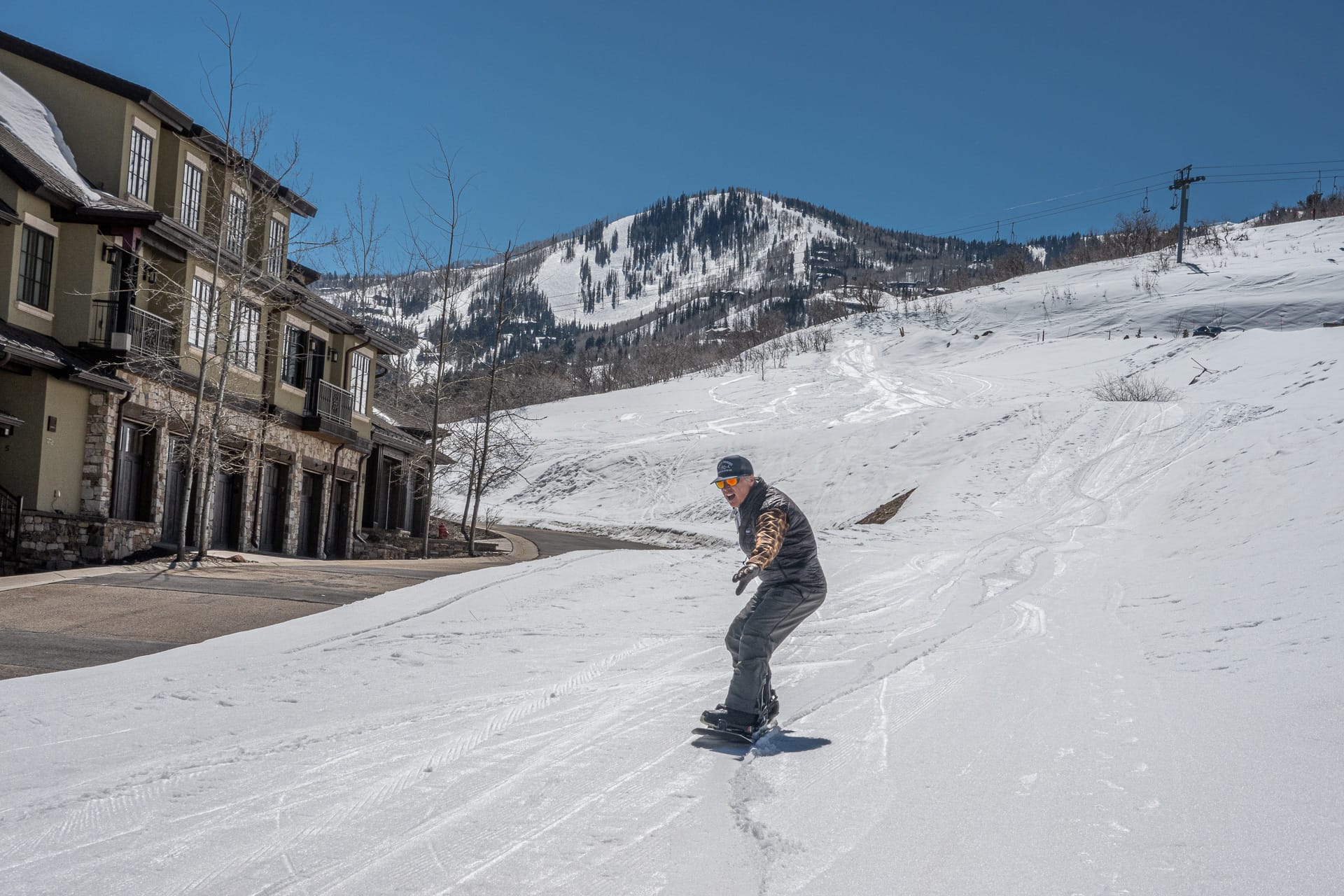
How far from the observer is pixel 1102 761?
6.32 meters

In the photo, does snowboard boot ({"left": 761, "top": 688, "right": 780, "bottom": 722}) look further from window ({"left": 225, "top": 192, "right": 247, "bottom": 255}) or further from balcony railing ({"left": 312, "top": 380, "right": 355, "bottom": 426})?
balcony railing ({"left": 312, "top": 380, "right": 355, "bottom": 426})

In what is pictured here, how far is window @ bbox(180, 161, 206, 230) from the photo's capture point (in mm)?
22922

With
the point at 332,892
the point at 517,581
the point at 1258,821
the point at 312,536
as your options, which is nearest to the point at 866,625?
the point at 517,581

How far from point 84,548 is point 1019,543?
694 inches

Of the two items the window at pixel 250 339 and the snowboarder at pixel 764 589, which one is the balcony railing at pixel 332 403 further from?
the snowboarder at pixel 764 589

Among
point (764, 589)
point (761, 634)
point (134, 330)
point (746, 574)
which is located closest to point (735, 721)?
point (761, 634)

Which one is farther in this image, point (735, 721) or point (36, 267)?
point (36, 267)

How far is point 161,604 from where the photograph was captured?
12.9m

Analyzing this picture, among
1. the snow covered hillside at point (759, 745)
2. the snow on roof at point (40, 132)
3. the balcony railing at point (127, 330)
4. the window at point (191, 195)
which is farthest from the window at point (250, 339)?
the snow covered hillside at point (759, 745)

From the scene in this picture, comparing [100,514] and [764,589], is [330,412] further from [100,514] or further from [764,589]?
[764,589]

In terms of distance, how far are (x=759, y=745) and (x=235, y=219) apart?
20.0m

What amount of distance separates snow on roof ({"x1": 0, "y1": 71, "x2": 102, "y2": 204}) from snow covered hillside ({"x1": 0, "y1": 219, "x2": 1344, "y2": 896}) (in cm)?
1124

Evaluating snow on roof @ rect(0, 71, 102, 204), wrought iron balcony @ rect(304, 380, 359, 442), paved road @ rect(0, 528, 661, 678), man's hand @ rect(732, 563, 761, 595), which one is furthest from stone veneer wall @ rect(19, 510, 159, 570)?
man's hand @ rect(732, 563, 761, 595)

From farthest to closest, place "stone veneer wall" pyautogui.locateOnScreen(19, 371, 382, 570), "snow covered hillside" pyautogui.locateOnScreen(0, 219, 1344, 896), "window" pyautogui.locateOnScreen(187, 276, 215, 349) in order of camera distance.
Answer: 1. "window" pyautogui.locateOnScreen(187, 276, 215, 349)
2. "stone veneer wall" pyautogui.locateOnScreen(19, 371, 382, 570)
3. "snow covered hillside" pyautogui.locateOnScreen(0, 219, 1344, 896)
